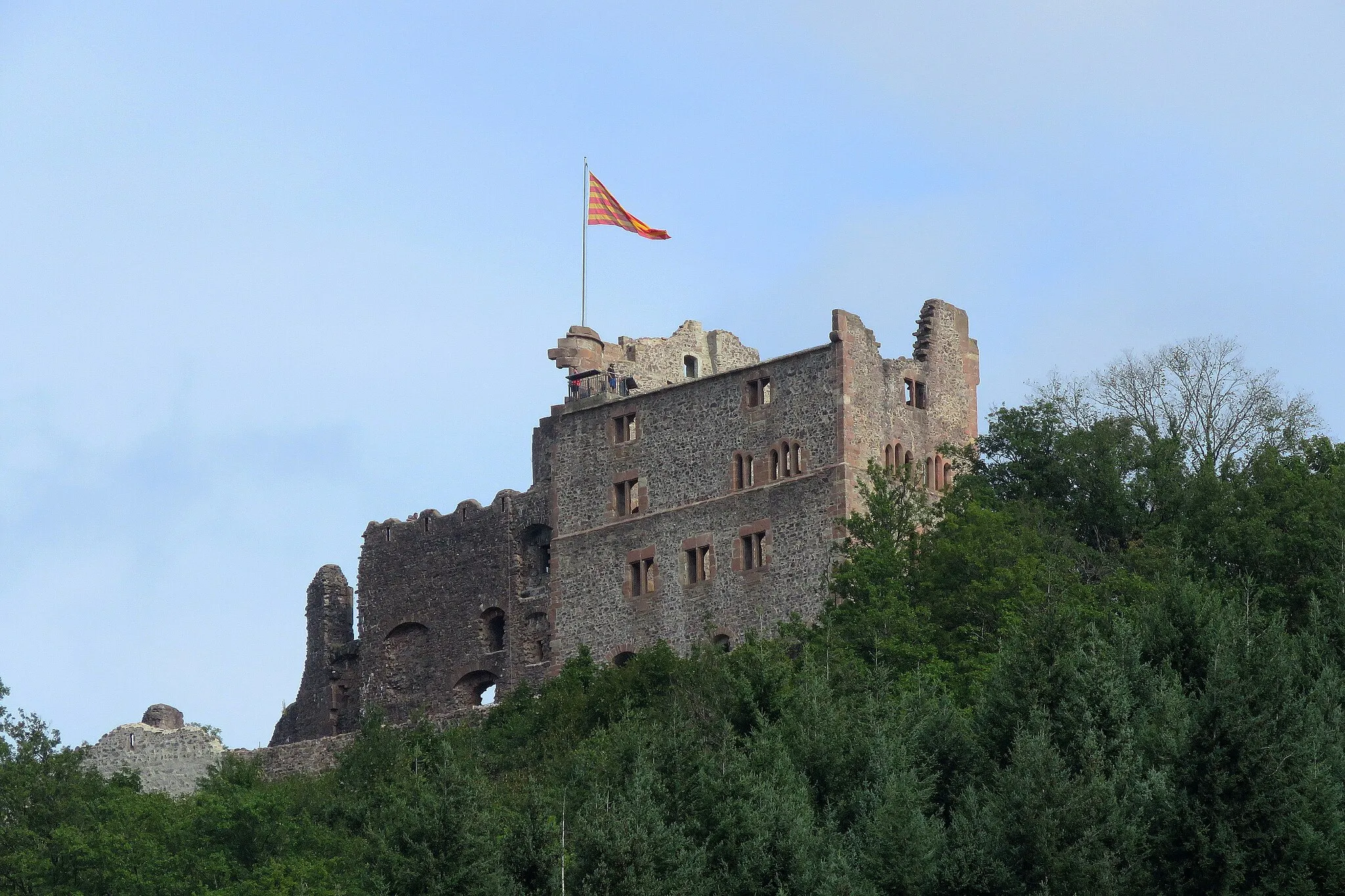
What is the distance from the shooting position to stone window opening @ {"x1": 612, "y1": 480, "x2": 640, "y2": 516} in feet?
255

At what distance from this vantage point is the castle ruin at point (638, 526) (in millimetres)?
74688

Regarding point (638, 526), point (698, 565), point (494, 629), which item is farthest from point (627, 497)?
point (494, 629)

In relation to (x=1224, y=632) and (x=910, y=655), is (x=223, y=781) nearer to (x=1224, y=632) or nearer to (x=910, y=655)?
(x=910, y=655)

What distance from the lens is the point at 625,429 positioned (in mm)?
78312

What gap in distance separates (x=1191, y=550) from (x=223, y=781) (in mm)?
21667

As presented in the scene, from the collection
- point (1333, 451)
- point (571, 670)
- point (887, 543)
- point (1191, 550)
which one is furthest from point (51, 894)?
point (1333, 451)

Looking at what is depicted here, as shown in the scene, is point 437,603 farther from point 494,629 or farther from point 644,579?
point 644,579

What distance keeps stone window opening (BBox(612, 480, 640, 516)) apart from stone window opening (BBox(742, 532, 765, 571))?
3.76m

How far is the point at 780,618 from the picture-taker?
73.9m

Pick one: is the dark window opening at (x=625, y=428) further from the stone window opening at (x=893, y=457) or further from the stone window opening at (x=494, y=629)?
the stone window opening at (x=893, y=457)

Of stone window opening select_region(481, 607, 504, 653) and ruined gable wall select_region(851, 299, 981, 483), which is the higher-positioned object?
ruined gable wall select_region(851, 299, 981, 483)

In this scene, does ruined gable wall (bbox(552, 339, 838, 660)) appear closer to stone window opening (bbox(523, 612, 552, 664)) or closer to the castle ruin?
the castle ruin

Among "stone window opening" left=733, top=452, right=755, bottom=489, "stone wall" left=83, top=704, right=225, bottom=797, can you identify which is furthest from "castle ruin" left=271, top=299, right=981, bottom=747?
"stone wall" left=83, top=704, right=225, bottom=797

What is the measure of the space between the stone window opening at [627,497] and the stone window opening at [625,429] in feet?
3.51
